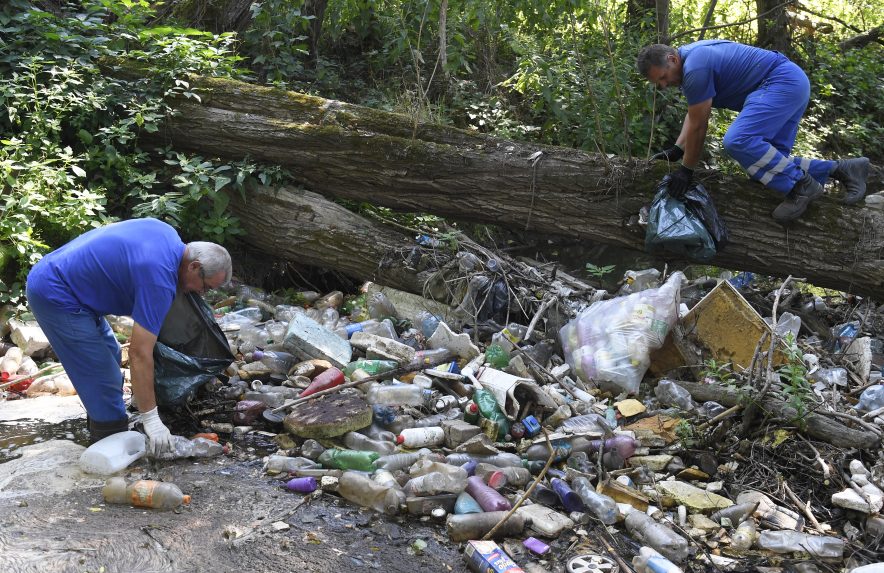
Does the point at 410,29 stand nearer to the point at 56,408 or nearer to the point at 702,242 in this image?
the point at 702,242

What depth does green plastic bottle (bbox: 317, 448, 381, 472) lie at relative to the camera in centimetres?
325

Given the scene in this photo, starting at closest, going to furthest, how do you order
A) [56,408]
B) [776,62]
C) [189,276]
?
[189,276], [56,408], [776,62]

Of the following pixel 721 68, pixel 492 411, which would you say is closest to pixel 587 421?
pixel 492 411

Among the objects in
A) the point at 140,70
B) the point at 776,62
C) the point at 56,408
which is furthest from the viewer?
the point at 140,70

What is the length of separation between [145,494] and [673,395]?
2.53 metres

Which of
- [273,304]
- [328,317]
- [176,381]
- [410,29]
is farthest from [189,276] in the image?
[410,29]

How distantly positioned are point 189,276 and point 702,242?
2.96 m

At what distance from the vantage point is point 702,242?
4.52 metres

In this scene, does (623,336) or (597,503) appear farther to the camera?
(623,336)

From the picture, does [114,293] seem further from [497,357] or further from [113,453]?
[497,357]

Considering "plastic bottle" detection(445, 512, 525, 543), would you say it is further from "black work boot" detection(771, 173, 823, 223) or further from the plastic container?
"black work boot" detection(771, 173, 823, 223)

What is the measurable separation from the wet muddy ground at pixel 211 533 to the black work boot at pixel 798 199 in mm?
3004

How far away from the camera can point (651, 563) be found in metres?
2.60

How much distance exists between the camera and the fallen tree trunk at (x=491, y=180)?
4629mm
